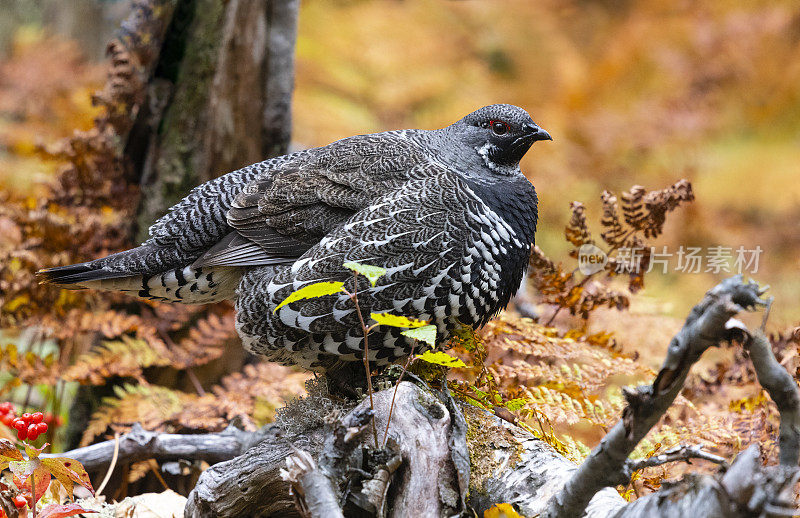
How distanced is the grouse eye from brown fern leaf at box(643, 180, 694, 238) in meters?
0.83

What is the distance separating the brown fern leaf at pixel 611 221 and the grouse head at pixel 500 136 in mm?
542

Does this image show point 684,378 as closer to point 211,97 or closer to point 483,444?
point 483,444

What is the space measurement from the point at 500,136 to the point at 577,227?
0.69 m

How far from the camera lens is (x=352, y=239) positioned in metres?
2.72

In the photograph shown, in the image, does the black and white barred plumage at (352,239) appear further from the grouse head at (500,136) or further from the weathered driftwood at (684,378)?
the weathered driftwood at (684,378)

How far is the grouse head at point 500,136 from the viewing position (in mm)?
2947

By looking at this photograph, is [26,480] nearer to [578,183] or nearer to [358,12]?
[578,183]

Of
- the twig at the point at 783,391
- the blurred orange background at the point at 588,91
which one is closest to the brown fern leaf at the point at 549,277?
the twig at the point at 783,391

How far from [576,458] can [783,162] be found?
717cm

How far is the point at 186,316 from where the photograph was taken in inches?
167

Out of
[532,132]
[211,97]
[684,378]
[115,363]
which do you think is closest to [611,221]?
[532,132]

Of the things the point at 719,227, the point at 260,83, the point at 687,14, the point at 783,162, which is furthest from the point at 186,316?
the point at 687,14

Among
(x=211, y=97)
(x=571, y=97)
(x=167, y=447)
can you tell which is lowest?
(x=167, y=447)

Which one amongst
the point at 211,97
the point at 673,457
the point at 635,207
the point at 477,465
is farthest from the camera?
the point at 211,97
